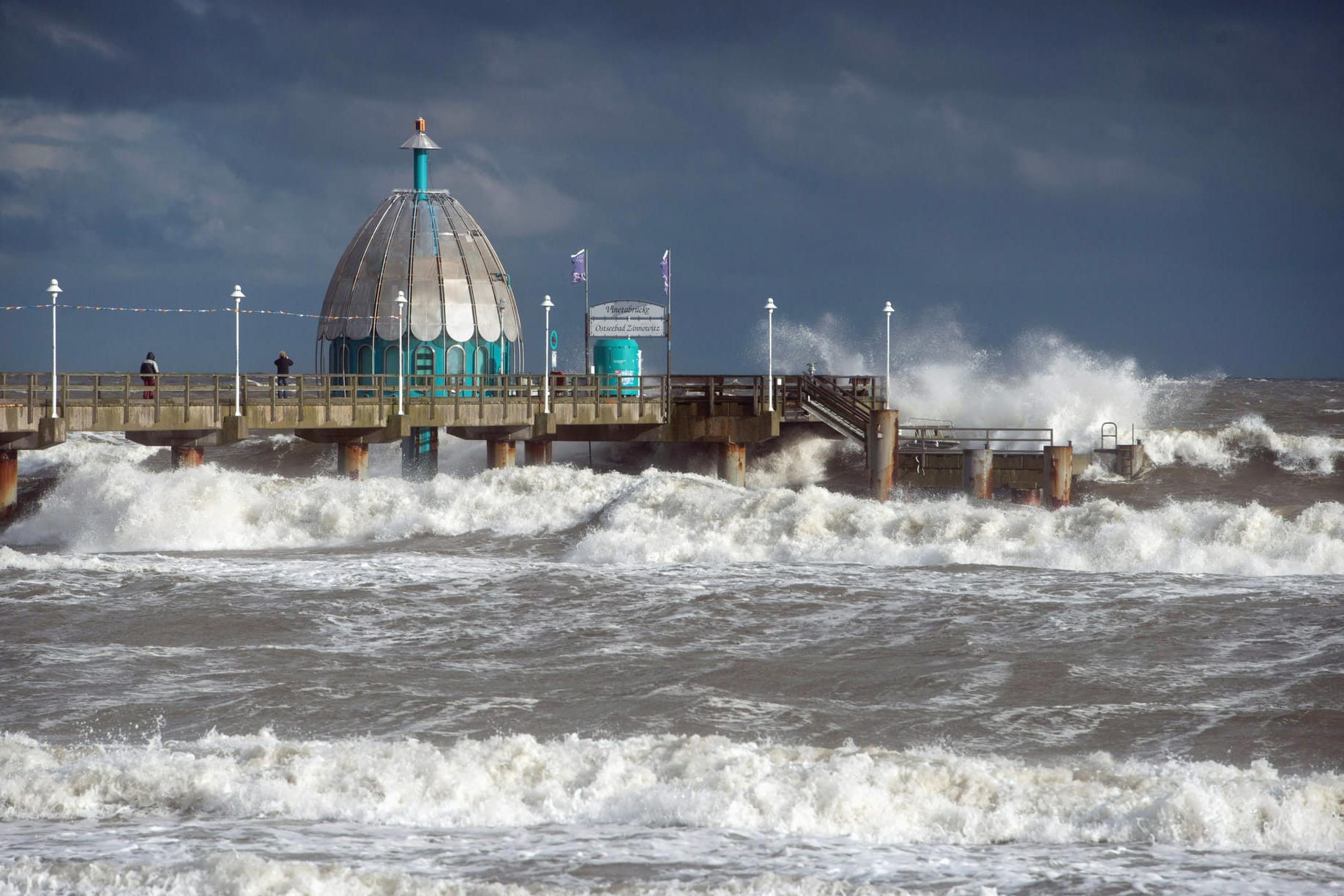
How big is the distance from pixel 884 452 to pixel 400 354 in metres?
11.8

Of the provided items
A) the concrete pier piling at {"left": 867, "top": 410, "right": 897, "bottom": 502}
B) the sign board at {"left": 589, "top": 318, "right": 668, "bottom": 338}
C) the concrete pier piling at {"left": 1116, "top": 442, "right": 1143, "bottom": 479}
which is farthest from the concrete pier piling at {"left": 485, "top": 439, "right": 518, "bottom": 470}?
the concrete pier piling at {"left": 1116, "top": 442, "right": 1143, "bottom": 479}

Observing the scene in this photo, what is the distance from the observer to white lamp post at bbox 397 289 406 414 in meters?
31.4

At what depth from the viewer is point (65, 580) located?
16.7m

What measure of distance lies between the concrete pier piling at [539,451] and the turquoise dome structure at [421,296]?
23.5 feet

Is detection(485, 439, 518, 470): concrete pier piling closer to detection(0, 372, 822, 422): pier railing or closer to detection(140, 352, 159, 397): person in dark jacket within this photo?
detection(0, 372, 822, 422): pier railing

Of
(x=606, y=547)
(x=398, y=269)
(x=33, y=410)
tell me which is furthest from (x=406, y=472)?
(x=606, y=547)

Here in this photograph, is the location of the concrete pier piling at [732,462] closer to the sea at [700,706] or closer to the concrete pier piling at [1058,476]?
the concrete pier piling at [1058,476]

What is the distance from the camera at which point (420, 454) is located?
3753cm

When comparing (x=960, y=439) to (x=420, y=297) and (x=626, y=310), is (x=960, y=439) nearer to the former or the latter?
(x=626, y=310)

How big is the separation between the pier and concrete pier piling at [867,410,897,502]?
3 centimetres

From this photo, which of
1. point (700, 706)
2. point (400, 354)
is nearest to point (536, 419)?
point (400, 354)

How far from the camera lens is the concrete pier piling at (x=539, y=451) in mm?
33281

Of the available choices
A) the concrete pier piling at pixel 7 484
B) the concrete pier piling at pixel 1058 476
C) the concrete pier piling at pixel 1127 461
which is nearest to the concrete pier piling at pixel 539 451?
the concrete pier piling at pixel 7 484

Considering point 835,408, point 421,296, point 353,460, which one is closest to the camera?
point 353,460
